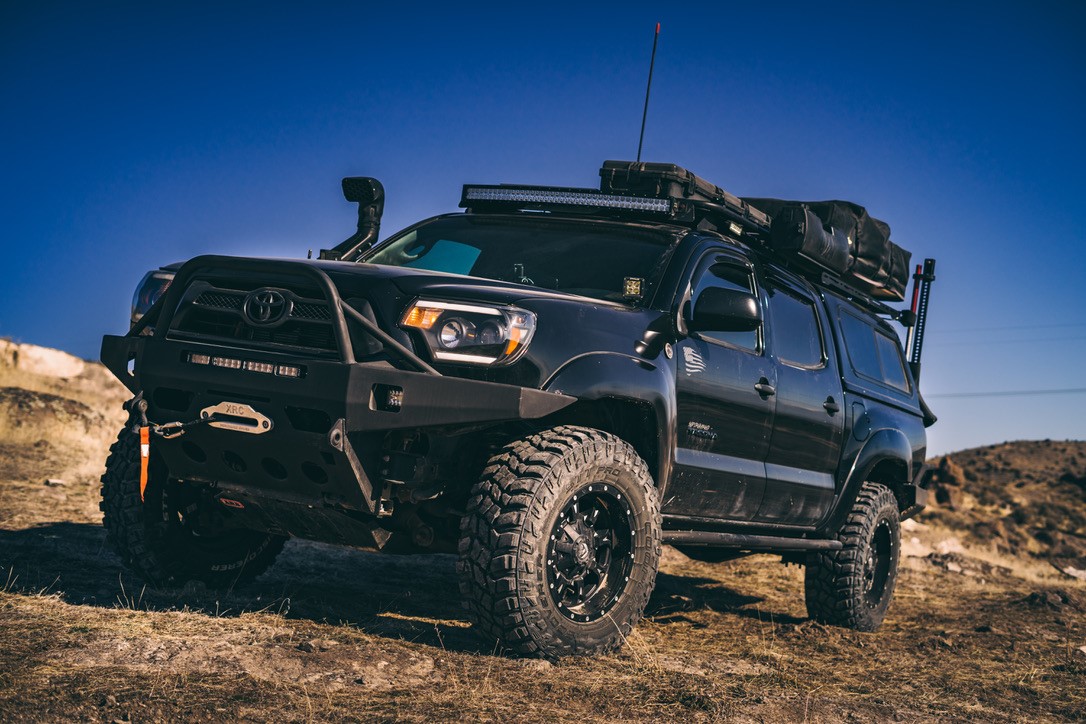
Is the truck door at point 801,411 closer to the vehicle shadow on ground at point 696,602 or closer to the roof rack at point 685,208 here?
the roof rack at point 685,208

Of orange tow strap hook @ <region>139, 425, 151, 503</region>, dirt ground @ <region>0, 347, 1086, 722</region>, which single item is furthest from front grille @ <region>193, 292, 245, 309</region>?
dirt ground @ <region>0, 347, 1086, 722</region>

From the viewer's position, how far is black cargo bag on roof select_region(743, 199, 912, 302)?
6.12m

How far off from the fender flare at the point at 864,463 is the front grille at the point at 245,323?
3985 mm

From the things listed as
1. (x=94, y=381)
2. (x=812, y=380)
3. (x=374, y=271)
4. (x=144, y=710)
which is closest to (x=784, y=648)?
(x=812, y=380)

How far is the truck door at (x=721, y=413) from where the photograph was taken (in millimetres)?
5098

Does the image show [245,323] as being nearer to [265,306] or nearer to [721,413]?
[265,306]

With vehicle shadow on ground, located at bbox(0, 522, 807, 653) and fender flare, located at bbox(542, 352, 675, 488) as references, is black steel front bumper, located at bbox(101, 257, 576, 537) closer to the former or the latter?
fender flare, located at bbox(542, 352, 675, 488)

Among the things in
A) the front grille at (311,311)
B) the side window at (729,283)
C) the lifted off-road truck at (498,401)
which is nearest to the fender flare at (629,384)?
the lifted off-road truck at (498,401)

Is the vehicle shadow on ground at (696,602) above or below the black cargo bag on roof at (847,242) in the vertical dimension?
below

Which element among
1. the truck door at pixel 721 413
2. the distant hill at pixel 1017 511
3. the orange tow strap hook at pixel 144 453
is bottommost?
the distant hill at pixel 1017 511

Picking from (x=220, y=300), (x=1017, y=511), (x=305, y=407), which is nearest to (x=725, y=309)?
(x=305, y=407)

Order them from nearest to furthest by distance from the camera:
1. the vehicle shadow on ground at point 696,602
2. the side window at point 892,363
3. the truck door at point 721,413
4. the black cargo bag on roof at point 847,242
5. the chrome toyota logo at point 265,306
A: the chrome toyota logo at point 265,306 < the truck door at point 721,413 < the black cargo bag on roof at point 847,242 < the vehicle shadow on ground at point 696,602 < the side window at point 892,363

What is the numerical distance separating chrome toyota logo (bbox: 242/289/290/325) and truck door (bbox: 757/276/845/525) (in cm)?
294

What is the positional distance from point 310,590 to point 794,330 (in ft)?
10.7
